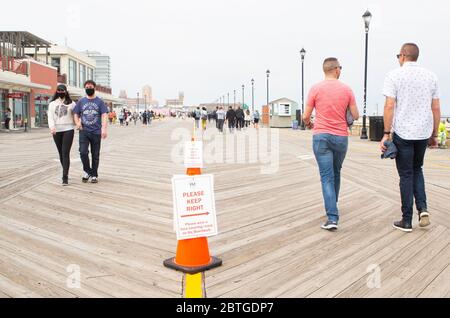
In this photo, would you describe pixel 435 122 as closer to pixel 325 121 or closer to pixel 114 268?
pixel 325 121

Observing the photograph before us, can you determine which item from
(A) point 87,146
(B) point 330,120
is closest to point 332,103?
(B) point 330,120

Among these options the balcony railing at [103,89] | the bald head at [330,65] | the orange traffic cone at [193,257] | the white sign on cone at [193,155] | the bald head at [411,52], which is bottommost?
the orange traffic cone at [193,257]

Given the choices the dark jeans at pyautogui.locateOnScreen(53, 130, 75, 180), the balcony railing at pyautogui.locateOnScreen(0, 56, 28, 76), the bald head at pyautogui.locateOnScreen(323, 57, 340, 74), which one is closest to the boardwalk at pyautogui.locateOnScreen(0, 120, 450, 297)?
the dark jeans at pyautogui.locateOnScreen(53, 130, 75, 180)

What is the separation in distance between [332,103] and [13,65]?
34478 mm

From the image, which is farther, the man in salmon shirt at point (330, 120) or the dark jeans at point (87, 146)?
the dark jeans at point (87, 146)

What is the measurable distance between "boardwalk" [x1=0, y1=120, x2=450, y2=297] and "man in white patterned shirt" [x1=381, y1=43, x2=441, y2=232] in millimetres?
506

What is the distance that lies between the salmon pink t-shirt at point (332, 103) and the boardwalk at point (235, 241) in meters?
1.08

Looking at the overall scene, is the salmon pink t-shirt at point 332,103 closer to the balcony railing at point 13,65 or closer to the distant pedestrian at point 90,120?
the distant pedestrian at point 90,120

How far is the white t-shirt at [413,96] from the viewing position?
4.84 m

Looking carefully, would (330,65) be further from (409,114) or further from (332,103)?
(409,114)

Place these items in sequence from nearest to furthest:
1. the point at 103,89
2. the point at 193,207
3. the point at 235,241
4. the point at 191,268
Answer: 1. the point at 191,268
2. the point at 193,207
3. the point at 235,241
4. the point at 103,89

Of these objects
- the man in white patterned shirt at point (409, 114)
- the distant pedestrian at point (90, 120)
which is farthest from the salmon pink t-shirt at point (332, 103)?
the distant pedestrian at point (90, 120)

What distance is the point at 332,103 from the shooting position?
5.05m

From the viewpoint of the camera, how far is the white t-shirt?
484 cm
